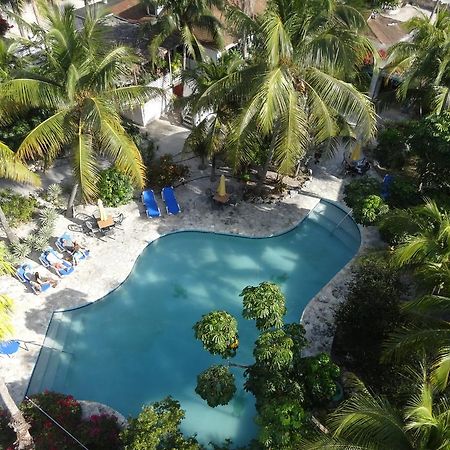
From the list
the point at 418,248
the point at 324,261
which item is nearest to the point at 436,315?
the point at 418,248

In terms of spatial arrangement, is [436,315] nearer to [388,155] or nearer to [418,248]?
[418,248]

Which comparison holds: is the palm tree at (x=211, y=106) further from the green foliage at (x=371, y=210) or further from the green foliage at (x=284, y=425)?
the green foliage at (x=284, y=425)

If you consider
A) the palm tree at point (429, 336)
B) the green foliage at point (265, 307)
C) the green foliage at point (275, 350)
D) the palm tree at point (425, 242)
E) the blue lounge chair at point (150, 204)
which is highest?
the palm tree at point (425, 242)

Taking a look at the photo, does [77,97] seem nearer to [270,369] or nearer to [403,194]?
[270,369]

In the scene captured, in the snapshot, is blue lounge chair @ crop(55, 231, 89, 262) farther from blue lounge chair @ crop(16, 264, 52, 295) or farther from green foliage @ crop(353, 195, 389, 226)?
green foliage @ crop(353, 195, 389, 226)

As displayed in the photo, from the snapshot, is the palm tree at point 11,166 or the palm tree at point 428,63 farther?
the palm tree at point 428,63

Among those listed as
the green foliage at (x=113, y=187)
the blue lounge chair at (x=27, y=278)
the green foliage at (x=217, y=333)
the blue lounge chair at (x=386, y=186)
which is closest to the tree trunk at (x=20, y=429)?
the green foliage at (x=217, y=333)
